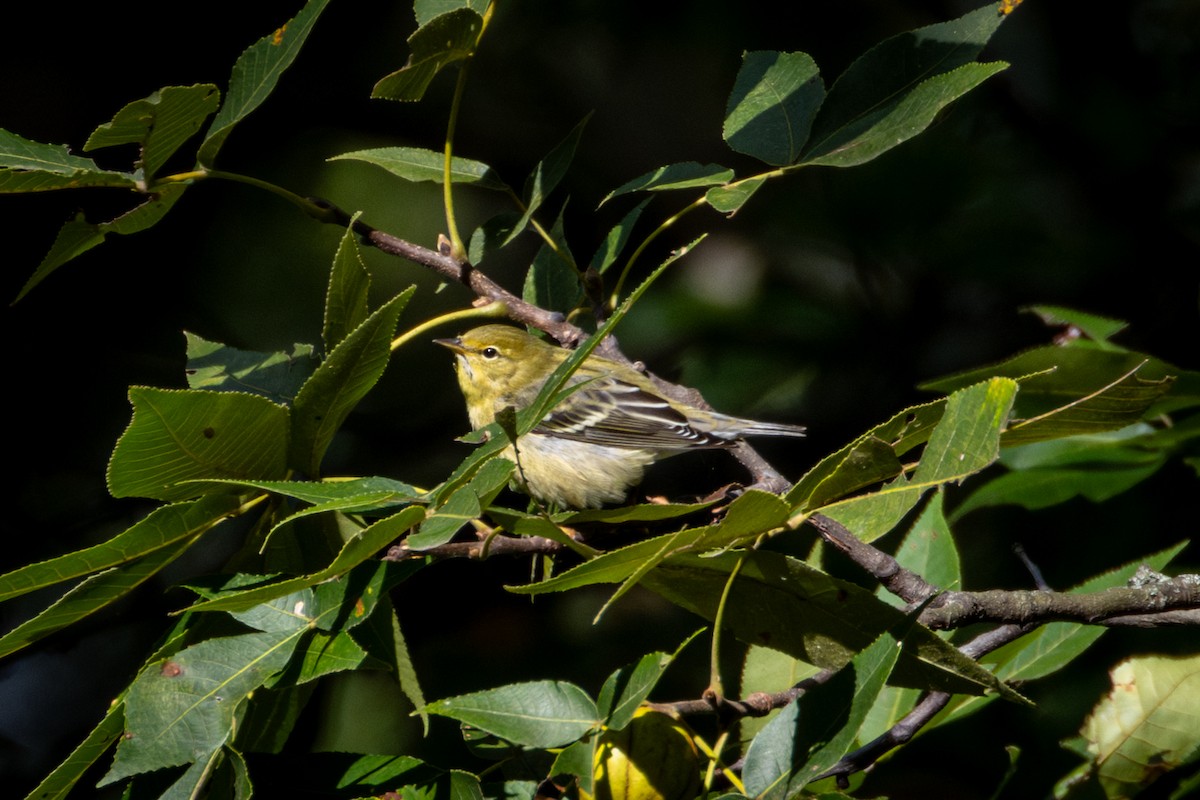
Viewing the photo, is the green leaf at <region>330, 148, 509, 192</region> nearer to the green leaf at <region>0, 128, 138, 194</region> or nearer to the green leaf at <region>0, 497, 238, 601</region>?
the green leaf at <region>0, 128, 138, 194</region>

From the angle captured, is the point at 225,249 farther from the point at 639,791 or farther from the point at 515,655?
the point at 639,791

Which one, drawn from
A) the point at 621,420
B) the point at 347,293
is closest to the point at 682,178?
the point at 347,293

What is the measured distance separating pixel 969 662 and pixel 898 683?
93 mm

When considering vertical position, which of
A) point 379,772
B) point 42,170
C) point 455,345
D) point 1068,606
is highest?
point 42,170

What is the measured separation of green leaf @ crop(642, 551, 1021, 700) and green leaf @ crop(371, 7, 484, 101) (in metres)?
0.75

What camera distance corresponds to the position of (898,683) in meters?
1.37

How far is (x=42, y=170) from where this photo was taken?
5.21 ft

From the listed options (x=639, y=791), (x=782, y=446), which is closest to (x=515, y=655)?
(x=782, y=446)

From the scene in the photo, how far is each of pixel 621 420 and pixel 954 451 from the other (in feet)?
7.82

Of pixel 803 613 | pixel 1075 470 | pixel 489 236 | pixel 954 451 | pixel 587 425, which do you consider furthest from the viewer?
pixel 587 425

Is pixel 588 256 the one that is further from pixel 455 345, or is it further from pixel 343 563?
pixel 343 563

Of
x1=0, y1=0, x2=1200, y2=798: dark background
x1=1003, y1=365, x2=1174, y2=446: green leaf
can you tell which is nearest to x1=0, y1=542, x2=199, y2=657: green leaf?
x1=1003, y1=365, x2=1174, y2=446: green leaf

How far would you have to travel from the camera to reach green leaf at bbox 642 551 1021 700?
1333 mm

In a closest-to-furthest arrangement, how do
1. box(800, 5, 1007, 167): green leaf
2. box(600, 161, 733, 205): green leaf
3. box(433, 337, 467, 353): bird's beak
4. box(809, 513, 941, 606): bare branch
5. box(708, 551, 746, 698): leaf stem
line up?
box(708, 551, 746, 698): leaf stem → box(809, 513, 941, 606): bare branch → box(800, 5, 1007, 167): green leaf → box(600, 161, 733, 205): green leaf → box(433, 337, 467, 353): bird's beak
